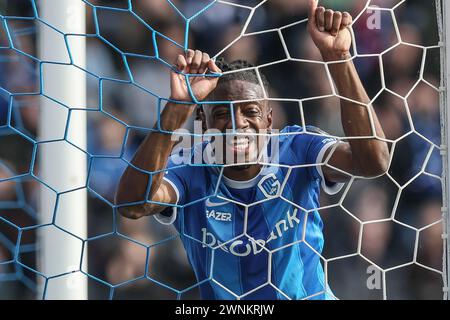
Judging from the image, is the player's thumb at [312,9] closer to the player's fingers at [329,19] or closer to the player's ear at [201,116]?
the player's fingers at [329,19]

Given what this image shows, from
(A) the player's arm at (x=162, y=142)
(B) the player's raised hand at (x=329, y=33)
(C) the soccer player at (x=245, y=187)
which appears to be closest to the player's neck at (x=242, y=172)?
(C) the soccer player at (x=245, y=187)

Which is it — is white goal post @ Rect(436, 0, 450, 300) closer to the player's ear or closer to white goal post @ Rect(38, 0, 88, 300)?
the player's ear

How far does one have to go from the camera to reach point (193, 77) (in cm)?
114

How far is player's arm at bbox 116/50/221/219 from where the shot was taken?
111 cm

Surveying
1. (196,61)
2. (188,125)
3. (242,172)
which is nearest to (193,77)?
(196,61)

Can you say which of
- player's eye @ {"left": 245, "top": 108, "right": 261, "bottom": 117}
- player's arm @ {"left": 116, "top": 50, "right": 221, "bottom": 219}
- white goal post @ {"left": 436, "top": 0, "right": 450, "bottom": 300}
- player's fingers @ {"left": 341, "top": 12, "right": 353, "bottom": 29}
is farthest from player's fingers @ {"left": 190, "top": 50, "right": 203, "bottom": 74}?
white goal post @ {"left": 436, "top": 0, "right": 450, "bottom": 300}

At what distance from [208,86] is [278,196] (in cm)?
20

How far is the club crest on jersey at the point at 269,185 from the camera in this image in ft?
3.93

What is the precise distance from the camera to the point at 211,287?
1188mm

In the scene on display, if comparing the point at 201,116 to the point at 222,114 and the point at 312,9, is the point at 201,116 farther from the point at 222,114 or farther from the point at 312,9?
the point at 312,9

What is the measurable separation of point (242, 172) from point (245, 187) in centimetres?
2

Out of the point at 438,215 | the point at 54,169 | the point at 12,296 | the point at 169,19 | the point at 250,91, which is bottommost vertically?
the point at 12,296

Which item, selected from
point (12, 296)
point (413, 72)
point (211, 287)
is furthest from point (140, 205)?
point (413, 72)

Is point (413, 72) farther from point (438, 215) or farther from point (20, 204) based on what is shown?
point (20, 204)
